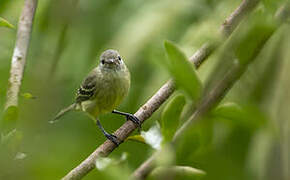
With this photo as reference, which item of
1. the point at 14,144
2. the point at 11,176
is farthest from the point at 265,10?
the point at 14,144

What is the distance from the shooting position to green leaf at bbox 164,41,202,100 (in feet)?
2.35

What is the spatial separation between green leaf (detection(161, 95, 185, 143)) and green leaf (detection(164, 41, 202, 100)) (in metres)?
0.05

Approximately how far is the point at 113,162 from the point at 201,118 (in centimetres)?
18

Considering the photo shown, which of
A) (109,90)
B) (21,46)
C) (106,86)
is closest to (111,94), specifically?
(109,90)

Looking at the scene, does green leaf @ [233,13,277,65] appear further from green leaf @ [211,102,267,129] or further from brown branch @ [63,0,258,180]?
brown branch @ [63,0,258,180]

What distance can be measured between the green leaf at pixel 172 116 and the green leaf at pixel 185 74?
2.0 inches

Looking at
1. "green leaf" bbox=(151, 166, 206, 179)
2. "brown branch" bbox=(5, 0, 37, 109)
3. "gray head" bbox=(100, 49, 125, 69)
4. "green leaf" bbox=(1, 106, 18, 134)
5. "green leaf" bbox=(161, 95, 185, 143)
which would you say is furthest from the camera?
"gray head" bbox=(100, 49, 125, 69)

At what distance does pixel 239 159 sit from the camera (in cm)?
151

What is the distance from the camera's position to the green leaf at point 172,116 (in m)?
0.77

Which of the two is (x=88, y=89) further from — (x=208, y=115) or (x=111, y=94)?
(x=208, y=115)

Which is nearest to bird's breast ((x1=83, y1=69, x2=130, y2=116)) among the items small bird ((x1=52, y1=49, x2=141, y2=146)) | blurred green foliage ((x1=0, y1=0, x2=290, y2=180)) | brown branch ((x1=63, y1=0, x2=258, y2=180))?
small bird ((x1=52, y1=49, x2=141, y2=146))

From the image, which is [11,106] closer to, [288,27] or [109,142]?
[109,142]

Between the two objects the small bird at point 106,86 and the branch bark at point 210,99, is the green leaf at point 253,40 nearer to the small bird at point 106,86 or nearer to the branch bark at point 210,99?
the branch bark at point 210,99

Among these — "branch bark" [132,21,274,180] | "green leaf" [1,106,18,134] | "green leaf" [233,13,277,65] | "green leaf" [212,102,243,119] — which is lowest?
"green leaf" [212,102,243,119]
